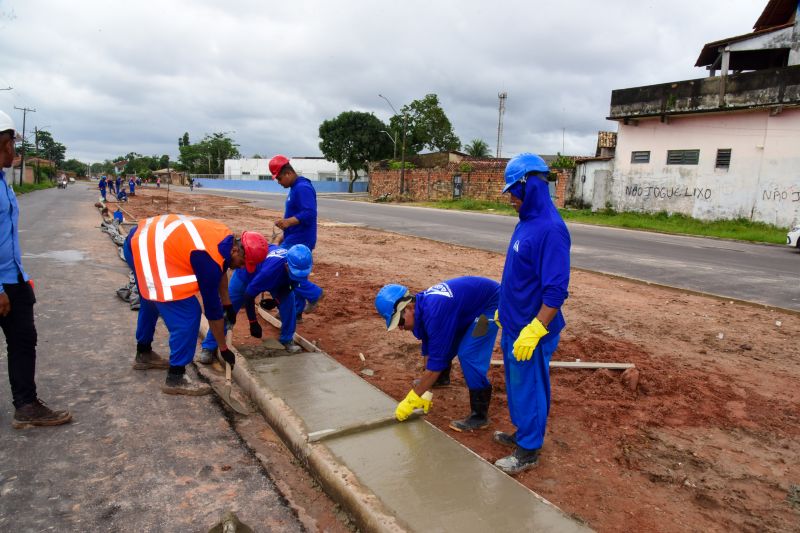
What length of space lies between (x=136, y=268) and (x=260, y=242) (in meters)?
0.86

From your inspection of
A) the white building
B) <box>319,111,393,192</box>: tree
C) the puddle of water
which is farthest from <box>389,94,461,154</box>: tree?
the puddle of water

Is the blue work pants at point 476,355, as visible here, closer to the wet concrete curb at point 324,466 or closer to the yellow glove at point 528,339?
the yellow glove at point 528,339

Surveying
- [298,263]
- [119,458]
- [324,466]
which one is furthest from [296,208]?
[324,466]

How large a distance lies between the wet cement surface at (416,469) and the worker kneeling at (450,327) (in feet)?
0.86

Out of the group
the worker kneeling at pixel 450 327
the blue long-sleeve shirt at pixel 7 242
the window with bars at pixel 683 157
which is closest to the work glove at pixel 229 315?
the blue long-sleeve shirt at pixel 7 242

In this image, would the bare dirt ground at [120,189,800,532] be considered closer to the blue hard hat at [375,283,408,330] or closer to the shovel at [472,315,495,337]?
the shovel at [472,315,495,337]

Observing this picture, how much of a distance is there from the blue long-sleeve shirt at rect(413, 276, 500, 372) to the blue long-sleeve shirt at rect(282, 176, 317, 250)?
2562 mm

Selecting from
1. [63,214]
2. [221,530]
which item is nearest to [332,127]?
[63,214]

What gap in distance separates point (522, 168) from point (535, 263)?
1.78 ft

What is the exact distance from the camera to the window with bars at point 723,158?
72.3ft

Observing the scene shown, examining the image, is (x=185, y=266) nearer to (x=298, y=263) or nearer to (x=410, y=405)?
(x=298, y=263)

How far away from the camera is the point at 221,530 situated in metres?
2.41

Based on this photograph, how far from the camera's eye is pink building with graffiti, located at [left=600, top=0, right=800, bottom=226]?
2041cm

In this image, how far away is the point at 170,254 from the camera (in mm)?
3604
